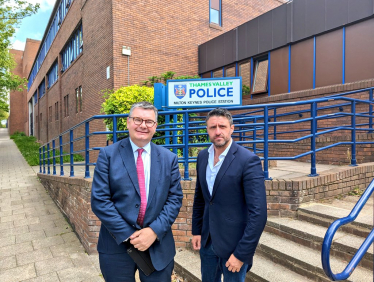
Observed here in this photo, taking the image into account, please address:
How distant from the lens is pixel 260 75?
9984 millimetres

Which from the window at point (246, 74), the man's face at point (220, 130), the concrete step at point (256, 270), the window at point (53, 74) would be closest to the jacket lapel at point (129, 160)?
the man's face at point (220, 130)

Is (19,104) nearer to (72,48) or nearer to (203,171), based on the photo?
(72,48)

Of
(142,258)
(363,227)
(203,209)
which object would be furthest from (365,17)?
(142,258)

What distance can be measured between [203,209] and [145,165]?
0.62 metres

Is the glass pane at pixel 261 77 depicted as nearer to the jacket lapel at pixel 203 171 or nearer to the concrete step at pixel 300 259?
the concrete step at pixel 300 259

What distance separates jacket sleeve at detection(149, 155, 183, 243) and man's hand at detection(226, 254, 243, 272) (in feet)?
1.57

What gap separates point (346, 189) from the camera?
4059 millimetres

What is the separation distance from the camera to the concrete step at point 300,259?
2424 millimetres

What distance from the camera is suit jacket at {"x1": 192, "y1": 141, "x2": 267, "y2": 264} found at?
5.62 ft

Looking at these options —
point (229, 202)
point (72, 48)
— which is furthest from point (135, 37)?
point (229, 202)

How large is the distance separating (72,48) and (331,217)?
55.4ft

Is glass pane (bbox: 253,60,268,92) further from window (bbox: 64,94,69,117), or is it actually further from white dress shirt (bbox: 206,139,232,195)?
window (bbox: 64,94,69,117)

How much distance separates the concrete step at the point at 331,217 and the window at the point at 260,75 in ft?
22.4

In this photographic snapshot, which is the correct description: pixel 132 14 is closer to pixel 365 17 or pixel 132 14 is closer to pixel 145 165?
pixel 365 17
